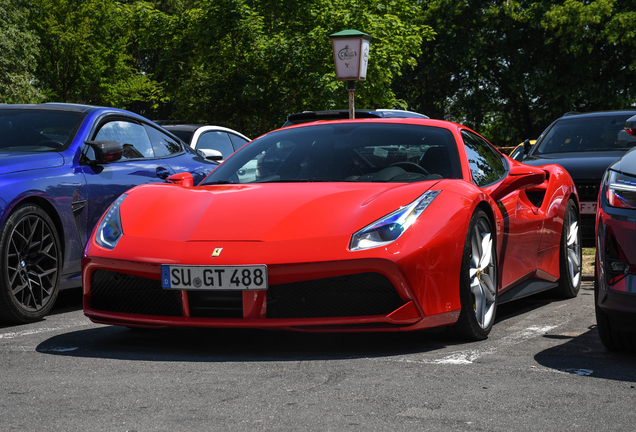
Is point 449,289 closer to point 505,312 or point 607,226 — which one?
point 607,226

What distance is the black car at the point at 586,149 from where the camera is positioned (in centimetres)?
964

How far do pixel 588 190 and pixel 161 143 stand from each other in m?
4.77

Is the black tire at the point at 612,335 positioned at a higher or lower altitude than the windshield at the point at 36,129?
lower

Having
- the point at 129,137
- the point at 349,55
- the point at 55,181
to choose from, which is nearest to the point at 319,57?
the point at 349,55

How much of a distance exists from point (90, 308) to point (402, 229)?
1698 mm

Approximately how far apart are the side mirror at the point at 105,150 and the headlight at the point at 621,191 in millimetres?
3604

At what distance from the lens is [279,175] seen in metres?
5.23

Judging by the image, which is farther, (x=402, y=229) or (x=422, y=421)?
(x=402, y=229)

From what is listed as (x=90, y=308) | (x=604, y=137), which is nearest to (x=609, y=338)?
(x=90, y=308)

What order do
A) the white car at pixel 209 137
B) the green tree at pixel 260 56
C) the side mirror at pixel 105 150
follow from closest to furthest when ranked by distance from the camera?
the side mirror at pixel 105 150, the white car at pixel 209 137, the green tree at pixel 260 56

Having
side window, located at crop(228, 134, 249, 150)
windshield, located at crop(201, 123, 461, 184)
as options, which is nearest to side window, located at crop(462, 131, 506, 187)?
windshield, located at crop(201, 123, 461, 184)

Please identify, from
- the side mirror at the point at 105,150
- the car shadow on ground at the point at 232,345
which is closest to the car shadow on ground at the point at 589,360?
the car shadow on ground at the point at 232,345

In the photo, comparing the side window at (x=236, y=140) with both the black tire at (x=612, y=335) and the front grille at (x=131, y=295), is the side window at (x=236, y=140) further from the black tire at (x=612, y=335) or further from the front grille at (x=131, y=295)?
the black tire at (x=612, y=335)

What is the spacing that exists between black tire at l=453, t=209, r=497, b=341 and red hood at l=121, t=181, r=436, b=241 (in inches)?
15.2
